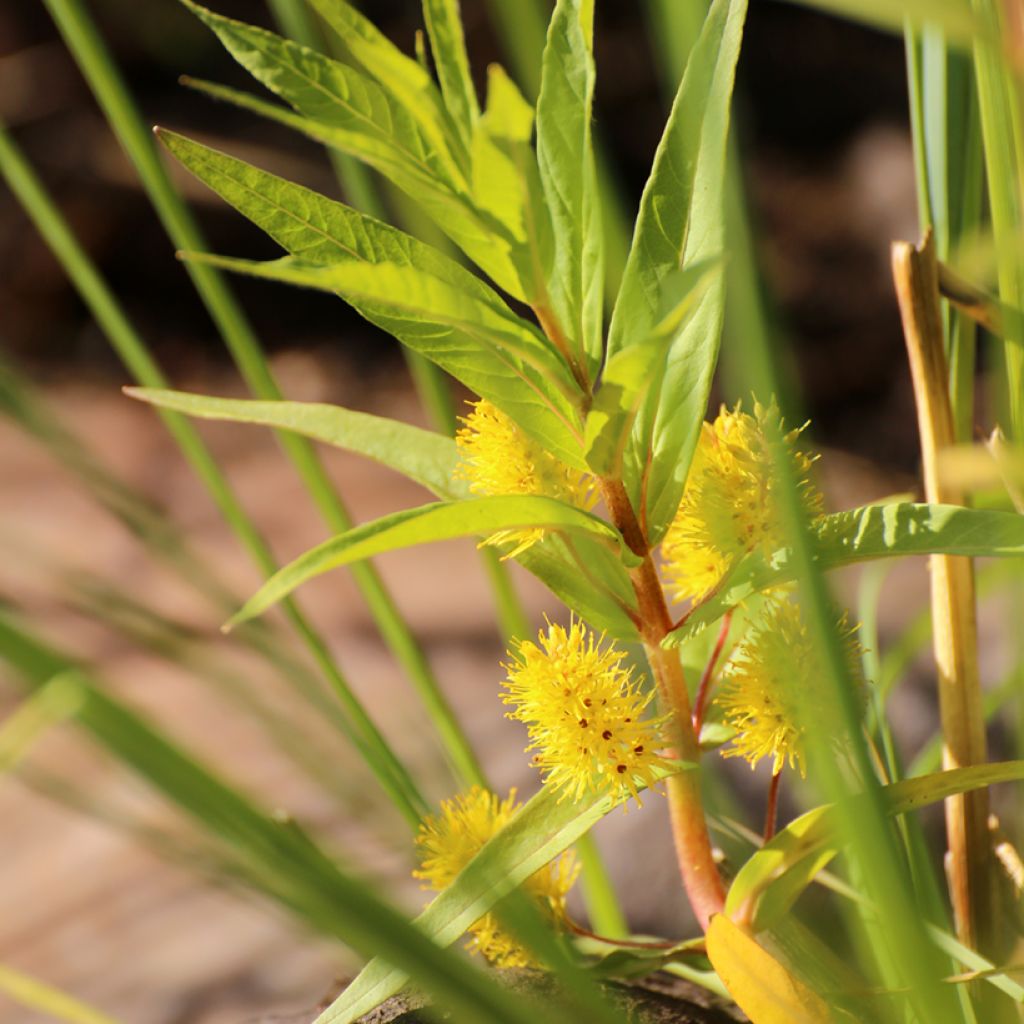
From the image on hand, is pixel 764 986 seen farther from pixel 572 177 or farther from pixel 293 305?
pixel 293 305

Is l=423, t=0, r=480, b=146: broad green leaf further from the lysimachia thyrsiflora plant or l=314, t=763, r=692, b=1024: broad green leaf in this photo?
l=314, t=763, r=692, b=1024: broad green leaf

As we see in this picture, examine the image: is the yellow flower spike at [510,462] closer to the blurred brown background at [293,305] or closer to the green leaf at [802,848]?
the green leaf at [802,848]

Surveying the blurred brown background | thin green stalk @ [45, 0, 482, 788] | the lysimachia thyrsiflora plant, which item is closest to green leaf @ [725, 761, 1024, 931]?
the lysimachia thyrsiflora plant

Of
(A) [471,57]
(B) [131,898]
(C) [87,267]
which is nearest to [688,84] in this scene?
(C) [87,267]

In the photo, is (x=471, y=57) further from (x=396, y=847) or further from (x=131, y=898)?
(x=396, y=847)

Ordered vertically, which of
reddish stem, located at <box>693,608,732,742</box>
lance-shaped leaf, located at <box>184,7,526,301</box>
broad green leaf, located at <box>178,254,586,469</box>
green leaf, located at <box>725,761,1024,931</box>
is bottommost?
green leaf, located at <box>725,761,1024,931</box>

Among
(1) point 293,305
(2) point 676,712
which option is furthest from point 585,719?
(1) point 293,305
